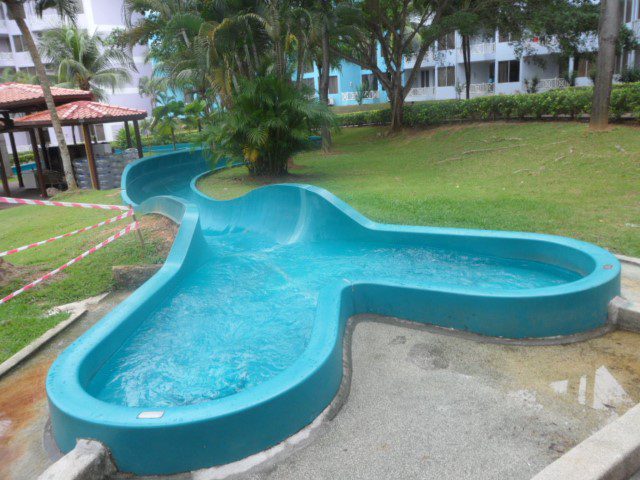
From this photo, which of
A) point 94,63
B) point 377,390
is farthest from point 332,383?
point 94,63

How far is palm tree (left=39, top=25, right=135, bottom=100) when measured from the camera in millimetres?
29531

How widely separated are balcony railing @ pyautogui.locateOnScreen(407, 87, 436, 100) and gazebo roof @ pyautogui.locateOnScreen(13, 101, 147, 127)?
82.9ft

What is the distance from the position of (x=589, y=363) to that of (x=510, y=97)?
52.9 feet

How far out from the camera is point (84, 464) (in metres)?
3.40

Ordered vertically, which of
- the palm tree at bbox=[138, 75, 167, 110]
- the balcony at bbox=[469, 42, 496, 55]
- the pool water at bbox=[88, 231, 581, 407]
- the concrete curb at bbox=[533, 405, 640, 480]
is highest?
the balcony at bbox=[469, 42, 496, 55]

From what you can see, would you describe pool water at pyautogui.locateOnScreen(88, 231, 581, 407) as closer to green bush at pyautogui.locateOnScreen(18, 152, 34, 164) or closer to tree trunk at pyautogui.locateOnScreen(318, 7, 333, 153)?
→ tree trunk at pyautogui.locateOnScreen(318, 7, 333, 153)

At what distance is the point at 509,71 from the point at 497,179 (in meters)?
25.3

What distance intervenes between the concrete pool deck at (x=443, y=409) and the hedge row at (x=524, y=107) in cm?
1220

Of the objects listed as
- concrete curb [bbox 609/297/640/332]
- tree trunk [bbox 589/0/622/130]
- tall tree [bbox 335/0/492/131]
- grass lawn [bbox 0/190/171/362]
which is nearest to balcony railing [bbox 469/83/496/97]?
tall tree [bbox 335/0/492/131]

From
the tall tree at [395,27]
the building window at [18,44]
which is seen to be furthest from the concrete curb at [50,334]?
the building window at [18,44]

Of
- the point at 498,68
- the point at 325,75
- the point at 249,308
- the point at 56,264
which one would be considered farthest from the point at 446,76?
the point at 249,308

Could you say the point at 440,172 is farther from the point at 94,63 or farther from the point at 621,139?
the point at 94,63

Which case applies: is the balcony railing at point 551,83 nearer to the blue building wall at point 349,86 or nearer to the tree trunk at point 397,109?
the tree trunk at point 397,109

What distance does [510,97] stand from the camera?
19.0 m
